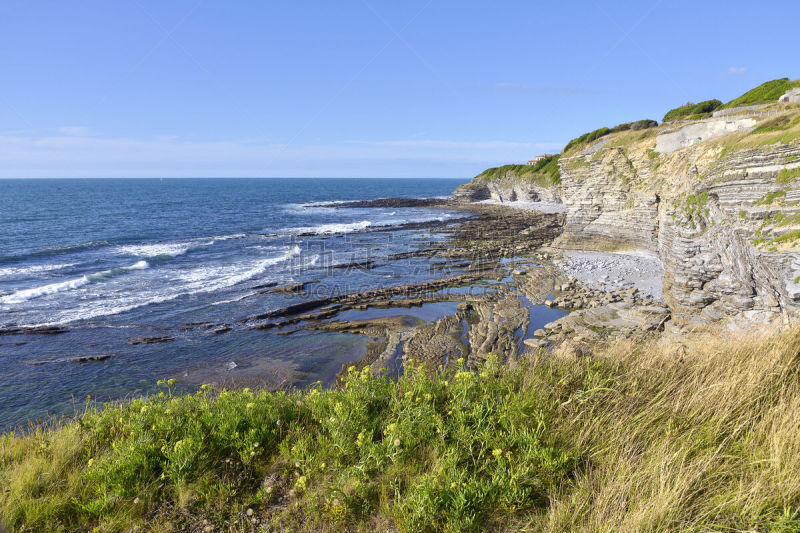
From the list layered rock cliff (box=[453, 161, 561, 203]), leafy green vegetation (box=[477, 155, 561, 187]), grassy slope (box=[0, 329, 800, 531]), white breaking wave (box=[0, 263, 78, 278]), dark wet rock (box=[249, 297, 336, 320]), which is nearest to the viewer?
grassy slope (box=[0, 329, 800, 531])

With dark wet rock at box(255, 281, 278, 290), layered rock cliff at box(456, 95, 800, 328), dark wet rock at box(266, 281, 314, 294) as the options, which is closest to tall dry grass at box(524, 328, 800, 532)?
layered rock cliff at box(456, 95, 800, 328)

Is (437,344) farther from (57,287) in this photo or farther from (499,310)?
(57,287)

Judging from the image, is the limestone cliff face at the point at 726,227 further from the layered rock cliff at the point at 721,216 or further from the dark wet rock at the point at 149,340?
the dark wet rock at the point at 149,340

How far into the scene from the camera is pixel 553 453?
430 cm

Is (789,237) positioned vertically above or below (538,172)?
below

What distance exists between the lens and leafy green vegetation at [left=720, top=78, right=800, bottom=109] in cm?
3516

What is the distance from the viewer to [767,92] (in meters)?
37.7

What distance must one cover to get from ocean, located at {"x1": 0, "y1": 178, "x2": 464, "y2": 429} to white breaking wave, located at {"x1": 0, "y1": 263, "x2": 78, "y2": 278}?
0.09 m

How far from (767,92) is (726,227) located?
32833 mm

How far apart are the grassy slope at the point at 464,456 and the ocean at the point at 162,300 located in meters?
9.95

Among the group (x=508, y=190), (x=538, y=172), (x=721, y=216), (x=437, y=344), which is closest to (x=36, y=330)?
(x=437, y=344)

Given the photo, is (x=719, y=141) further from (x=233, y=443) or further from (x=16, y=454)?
(x=16, y=454)

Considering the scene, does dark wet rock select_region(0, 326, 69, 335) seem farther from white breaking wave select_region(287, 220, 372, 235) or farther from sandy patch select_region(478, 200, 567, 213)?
sandy patch select_region(478, 200, 567, 213)

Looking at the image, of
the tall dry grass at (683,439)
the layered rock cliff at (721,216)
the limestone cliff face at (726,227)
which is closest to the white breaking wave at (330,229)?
the layered rock cliff at (721,216)
